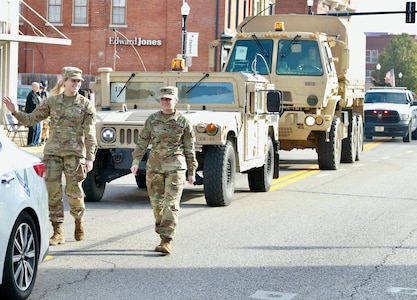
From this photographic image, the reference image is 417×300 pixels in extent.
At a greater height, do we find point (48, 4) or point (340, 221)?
point (48, 4)

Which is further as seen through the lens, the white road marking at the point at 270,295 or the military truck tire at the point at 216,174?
the military truck tire at the point at 216,174

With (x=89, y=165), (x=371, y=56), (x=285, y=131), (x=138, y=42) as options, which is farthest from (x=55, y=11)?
(x=371, y=56)

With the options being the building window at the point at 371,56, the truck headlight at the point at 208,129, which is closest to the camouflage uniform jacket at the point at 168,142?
the truck headlight at the point at 208,129

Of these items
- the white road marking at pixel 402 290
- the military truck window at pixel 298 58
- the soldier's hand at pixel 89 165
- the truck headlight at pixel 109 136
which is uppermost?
the military truck window at pixel 298 58

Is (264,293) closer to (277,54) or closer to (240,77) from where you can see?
Answer: (240,77)

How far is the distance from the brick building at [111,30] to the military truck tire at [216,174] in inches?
1656

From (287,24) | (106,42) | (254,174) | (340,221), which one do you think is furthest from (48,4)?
(340,221)

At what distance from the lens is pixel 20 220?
7.35 m

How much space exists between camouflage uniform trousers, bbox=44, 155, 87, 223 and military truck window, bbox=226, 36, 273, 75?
34.8ft

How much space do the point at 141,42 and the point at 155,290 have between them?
160ft

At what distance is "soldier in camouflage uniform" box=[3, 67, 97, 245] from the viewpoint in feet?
33.9

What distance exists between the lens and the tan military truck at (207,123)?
13.8 meters

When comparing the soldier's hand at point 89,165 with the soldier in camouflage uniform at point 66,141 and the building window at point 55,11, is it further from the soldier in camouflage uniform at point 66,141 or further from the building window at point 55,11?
the building window at point 55,11

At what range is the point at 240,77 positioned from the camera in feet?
50.2
